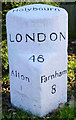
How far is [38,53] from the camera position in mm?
2893

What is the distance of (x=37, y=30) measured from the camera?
9.30ft

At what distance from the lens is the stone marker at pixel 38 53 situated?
2840 mm

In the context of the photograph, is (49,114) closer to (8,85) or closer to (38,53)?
(38,53)

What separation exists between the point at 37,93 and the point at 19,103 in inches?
19.6

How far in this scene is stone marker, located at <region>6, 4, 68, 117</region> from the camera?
9.32 ft

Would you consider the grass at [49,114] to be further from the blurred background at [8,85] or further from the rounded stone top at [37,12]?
the rounded stone top at [37,12]

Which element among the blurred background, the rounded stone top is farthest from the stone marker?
the blurred background

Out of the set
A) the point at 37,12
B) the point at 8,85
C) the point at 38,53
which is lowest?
the point at 8,85

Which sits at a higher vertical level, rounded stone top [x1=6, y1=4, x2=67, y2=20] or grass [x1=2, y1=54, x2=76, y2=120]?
rounded stone top [x1=6, y1=4, x2=67, y2=20]

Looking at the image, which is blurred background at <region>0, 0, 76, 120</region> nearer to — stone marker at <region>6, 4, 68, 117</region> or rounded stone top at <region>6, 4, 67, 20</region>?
stone marker at <region>6, 4, 68, 117</region>

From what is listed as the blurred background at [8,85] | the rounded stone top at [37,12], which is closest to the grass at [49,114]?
the blurred background at [8,85]

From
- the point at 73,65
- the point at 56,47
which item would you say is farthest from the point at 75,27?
the point at 56,47

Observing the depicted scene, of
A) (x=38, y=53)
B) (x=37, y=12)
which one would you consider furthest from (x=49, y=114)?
(x=37, y=12)

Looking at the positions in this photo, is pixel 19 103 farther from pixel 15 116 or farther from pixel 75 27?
pixel 75 27
